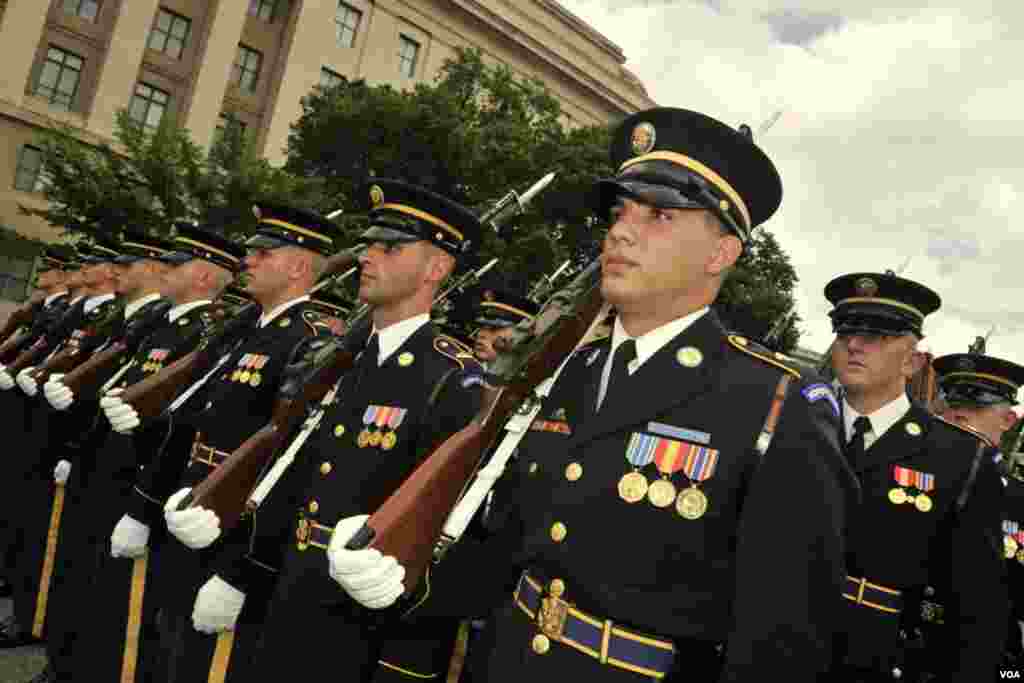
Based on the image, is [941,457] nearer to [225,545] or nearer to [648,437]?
[648,437]

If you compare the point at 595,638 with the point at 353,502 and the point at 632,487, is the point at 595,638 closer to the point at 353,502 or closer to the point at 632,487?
the point at 632,487

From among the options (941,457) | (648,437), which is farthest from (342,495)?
(941,457)

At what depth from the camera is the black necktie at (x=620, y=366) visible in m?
Answer: 2.18

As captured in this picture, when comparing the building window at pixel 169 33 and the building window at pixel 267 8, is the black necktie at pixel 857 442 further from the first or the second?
the building window at pixel 267 8

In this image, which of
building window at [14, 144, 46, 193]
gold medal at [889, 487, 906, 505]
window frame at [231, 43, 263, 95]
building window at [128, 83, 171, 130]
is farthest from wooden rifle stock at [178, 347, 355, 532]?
window frame at [231, 43, 263, 95]

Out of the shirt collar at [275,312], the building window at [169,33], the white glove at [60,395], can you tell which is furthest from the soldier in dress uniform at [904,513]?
the building window at [169,33]

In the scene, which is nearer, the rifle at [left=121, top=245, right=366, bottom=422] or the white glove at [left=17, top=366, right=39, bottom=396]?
the rifle at [left=121, top=245, right=366, bottom=422]

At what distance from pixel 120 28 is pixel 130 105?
300 centimetres

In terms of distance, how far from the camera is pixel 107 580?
4.57 m

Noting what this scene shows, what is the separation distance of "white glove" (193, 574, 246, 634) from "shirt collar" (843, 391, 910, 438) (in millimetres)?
3041

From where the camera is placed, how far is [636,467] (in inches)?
79.0

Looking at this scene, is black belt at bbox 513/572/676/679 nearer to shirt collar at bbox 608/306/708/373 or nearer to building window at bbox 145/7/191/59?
shirt collar at bbox 608/306/708/373

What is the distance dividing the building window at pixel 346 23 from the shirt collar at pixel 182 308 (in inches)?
1345

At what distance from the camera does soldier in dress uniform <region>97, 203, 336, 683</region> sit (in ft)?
13.3
